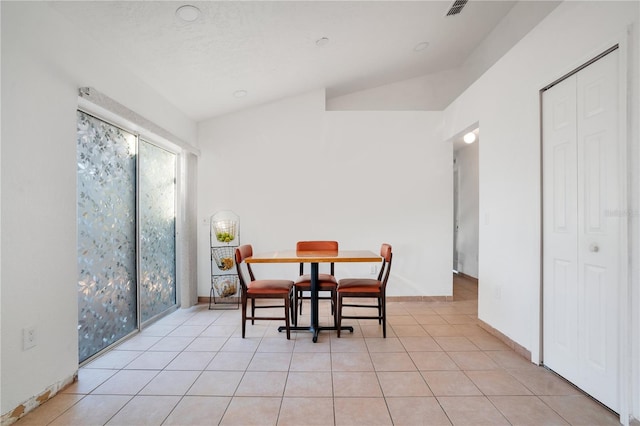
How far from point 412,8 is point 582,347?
314 cm

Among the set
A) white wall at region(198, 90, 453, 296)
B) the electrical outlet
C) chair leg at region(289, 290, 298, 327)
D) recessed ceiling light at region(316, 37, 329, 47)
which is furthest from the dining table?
recessed ceiling light at region(316, 37, 329, 47)

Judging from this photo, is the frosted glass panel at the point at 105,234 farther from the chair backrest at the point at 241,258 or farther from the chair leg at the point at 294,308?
the chair leg at the point at 294,308

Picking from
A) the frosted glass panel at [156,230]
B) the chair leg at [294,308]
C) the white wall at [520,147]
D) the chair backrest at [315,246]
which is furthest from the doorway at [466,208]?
the frosted glass panel at [156,230]

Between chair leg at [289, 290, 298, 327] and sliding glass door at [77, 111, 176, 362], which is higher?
sliding glass door at [77, 111, 176, 362]

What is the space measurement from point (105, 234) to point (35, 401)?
1.28 m

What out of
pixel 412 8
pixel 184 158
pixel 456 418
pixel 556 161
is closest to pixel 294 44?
pixel 412 8

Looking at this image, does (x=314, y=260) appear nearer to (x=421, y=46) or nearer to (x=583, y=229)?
(x=583, y=229)

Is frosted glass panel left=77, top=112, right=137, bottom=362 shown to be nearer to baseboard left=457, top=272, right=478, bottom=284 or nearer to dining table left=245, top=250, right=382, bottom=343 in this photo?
dining table left=245, top=250, right=382, bottom=343

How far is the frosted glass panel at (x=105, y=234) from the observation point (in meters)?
2.45

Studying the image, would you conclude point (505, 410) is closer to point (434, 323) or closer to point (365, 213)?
point (434, 323)

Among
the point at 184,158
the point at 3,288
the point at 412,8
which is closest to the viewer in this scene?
the point at 3,288

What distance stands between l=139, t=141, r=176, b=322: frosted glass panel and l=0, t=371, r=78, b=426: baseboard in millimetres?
1134

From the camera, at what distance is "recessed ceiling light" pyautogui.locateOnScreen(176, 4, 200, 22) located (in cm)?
225

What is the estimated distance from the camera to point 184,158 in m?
4.12
